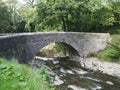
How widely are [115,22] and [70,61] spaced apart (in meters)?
11.4

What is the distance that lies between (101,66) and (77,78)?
4106mm

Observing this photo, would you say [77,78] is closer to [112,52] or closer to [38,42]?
[38,42]

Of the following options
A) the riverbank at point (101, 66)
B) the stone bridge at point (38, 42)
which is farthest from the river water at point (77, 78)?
the stone bridge at point (38, 42)

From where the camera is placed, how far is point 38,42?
19.8 metres

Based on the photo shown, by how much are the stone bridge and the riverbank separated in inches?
78.0

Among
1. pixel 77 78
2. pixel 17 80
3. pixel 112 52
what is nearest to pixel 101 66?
pixel 112 52

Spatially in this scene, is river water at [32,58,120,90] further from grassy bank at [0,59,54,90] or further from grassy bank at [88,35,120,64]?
grassy bank at [0,59,54,90]

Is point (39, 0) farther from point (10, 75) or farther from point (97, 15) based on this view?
point (10, 75)

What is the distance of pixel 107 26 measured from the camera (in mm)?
33781

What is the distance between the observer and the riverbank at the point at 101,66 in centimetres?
1997

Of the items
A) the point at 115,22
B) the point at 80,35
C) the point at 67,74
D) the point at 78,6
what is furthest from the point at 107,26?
the point at 67,74

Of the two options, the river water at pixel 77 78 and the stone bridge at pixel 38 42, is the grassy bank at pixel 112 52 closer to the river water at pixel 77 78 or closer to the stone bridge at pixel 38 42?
the stone bridge at pixel 38 42

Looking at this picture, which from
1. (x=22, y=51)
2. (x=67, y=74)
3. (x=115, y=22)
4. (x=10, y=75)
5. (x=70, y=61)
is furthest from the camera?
(x=115, y=22)

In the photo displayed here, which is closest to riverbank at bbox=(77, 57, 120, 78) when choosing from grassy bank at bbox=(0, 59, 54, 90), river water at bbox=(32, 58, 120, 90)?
river water at bbox=(32, 58, 120, 90)
